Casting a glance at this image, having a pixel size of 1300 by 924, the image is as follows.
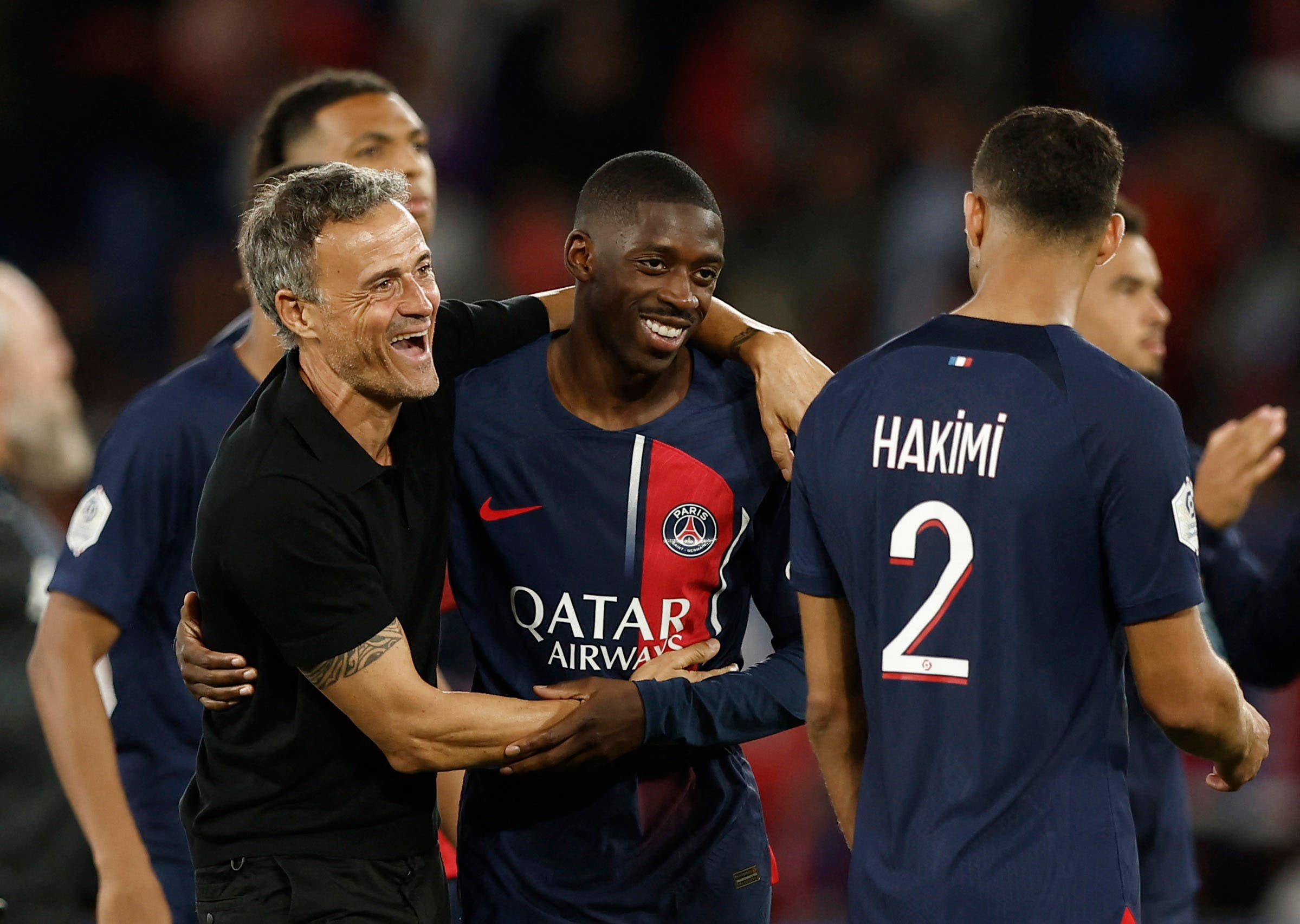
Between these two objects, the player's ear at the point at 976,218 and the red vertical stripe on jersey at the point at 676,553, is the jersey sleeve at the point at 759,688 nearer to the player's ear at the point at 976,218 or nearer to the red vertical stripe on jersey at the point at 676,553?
the red vertical stripe on jersey at the point at 676,553

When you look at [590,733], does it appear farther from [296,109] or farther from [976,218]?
[296,109]

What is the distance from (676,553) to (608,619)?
0.20m

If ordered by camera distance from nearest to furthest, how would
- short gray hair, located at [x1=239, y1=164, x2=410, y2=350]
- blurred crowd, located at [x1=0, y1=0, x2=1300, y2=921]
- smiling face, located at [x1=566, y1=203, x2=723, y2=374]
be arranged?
short gray hair, located at [x1=239, y1=164, x2=410, y2=350], smiling face, located at [x1=566, y1=203, x2=723, y2=374], blurred crowd, located at [x1=0, y1=0, x2=1300, y2=921]

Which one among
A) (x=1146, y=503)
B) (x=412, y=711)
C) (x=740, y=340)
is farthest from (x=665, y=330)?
(x=1146, y=503)

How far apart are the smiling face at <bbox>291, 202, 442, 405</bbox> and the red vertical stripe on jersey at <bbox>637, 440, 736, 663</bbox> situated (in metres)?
0.55

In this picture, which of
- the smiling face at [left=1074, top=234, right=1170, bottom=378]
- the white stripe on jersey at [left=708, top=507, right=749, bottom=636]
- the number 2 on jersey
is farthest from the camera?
the smiling face at [left=1074, top=234, right=1170, bottom=378]

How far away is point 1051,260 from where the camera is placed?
2.84m

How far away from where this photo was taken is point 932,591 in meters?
2.78

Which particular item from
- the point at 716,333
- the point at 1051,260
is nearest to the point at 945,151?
the point at 716,333

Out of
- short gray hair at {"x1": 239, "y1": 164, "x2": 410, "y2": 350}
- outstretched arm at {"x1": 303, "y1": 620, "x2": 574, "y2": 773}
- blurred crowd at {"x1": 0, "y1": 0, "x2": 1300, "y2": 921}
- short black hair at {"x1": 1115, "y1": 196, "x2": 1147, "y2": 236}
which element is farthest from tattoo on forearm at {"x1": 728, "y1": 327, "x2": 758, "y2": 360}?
blurred crowd at {"x1": 0, "y1": 0, "x2": 1300, "y2": 921}

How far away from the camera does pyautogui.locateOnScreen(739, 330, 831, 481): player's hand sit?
130 inches

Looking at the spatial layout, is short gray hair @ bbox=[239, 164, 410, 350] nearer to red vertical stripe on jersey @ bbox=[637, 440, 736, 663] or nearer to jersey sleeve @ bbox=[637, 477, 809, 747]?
red vertical stripe on jersey @ bbox=[637, 440, 736, 663]

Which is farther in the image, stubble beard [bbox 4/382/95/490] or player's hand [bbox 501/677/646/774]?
stubble beard [bbox 4/382/95/490]

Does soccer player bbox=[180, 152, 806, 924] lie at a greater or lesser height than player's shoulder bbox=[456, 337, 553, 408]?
lesser
